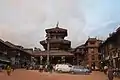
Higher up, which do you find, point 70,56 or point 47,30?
point 47,30

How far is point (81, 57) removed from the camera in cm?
11131

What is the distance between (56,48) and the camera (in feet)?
240

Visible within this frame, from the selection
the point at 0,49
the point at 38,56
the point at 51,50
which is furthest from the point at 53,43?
the point at 0,49

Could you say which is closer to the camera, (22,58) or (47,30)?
(47,30)

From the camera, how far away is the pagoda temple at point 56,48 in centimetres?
6662

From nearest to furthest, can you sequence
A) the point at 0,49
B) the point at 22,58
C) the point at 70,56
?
the point at 70,56, the point at 0,49, the point at 22,58

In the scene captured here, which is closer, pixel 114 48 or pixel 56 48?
pixel 114 48

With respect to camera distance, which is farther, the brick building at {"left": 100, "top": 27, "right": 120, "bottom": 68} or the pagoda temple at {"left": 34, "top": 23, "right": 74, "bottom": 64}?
the pagoda temple at {"left": 34, "top": 23, "right": 74, "bottom": 64}

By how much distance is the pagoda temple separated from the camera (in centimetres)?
6662

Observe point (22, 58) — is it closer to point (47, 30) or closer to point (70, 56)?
point (47, 30)

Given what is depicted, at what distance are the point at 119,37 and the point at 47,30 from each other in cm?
4112

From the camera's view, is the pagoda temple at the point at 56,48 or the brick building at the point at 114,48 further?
the pagoda temple at the point at 56,48

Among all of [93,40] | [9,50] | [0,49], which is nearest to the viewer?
[0,49]

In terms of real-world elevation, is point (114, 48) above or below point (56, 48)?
below
